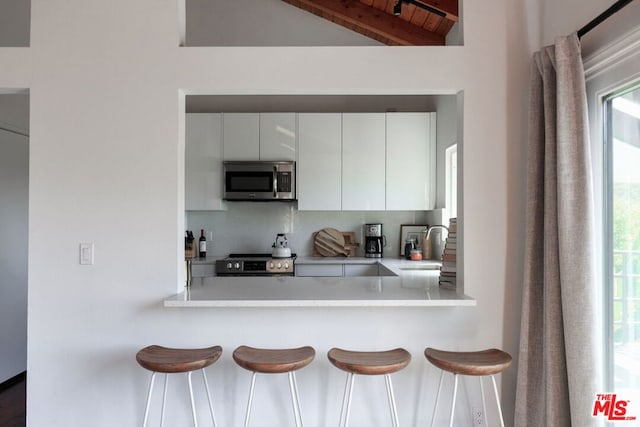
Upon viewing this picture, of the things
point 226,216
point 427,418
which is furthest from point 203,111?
point 427,418

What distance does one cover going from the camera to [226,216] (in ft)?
13.6

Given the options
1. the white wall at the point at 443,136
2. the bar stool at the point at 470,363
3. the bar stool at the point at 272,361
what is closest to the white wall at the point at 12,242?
the bar stool at the point at 272,361

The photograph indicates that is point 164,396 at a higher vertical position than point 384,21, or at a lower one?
lower

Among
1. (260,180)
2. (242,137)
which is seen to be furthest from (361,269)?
(242,137)

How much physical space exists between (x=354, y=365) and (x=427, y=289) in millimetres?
691

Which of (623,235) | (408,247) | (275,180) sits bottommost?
(408,247)

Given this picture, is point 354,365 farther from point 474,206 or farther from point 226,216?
point 226,216

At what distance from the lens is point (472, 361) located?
1712 millimetres

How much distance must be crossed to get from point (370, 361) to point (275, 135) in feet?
8.49

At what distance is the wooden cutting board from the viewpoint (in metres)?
4.03

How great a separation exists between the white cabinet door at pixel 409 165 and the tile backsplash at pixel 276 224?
1.22 feet

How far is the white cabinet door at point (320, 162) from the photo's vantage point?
12.3 ft

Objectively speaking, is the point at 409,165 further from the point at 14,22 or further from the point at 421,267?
the point at 14,22

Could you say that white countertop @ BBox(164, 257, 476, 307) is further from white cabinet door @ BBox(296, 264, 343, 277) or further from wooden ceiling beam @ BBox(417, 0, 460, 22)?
wooden ceiling beam @ BBox(417, 0, 460, 22)
